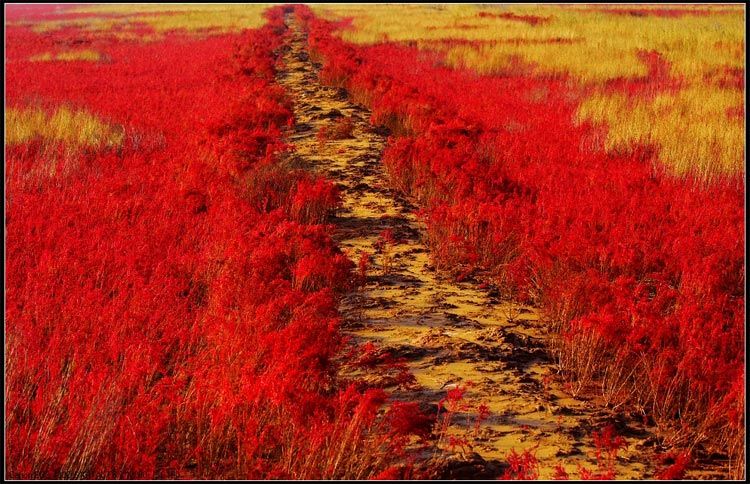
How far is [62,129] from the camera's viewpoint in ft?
31.9

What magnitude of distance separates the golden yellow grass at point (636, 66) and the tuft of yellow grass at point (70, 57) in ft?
33.8

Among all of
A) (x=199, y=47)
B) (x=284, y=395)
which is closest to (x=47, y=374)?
(x=284, y=395)

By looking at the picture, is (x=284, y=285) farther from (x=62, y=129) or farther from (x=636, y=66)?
(x=636, y=66)

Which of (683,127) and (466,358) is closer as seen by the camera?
(466,358)

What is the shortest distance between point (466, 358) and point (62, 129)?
8012 mm

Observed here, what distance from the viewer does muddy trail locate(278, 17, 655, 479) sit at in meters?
3.31

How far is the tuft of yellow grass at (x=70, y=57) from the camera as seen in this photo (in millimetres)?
21891

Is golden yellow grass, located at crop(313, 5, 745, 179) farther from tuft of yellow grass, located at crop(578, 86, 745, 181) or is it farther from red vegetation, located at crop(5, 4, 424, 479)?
red vegetation, located at crop(5, 4, 424, 479)

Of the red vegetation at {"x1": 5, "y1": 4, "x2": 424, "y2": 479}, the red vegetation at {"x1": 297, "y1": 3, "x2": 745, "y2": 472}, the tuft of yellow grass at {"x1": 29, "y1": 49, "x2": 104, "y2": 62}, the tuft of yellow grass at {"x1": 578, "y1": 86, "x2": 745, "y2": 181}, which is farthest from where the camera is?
the tuft of yellow grass at {"x1": 29, "y1": 49, "x2": 104, "y2": 62}

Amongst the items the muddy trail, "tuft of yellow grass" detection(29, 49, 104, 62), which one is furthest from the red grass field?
"tuft of yellow grass" detection(29, 49, 104, 62)

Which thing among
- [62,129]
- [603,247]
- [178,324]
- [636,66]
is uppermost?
[636,66]

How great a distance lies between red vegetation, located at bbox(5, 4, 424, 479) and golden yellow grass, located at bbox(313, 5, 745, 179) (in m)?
5.04

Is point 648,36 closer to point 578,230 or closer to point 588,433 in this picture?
point 578,230

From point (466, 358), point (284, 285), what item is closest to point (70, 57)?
point (284, 285)
